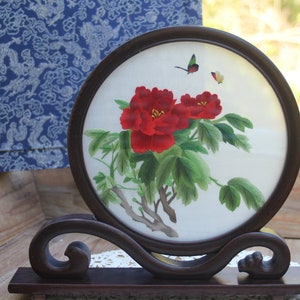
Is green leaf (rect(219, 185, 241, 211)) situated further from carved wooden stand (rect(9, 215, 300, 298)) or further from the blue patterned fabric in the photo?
the blue patterned fabric

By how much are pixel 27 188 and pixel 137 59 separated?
643 millimetres

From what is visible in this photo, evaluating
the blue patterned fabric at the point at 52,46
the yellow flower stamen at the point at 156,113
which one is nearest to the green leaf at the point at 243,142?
the yellow flower stamen at the point at 156,113

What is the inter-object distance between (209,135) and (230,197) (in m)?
0.09

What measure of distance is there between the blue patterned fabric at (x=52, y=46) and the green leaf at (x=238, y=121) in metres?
0.46

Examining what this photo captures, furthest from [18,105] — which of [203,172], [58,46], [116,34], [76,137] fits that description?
[203,172]

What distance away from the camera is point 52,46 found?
1.16 m

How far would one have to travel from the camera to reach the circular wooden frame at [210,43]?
733 millimetres

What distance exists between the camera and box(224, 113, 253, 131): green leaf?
748 mm

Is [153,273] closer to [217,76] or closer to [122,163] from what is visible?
[122,163]

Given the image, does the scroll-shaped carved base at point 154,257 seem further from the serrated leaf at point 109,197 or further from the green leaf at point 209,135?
the green leaf at point 209,135

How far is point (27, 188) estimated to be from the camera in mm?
1291

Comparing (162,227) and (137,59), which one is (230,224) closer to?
(162,227)

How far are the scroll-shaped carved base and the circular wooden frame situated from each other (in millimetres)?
13

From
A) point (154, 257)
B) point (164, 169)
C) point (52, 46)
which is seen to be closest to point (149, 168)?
point (164, 169)
